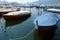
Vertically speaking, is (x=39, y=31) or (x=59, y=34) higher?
(x=39, y=31)

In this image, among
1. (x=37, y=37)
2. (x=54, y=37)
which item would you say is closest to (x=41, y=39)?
(x=37, y=37)

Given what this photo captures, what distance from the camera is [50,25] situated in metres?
19.3

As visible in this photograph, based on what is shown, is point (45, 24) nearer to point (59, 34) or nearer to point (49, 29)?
point (49, 29)

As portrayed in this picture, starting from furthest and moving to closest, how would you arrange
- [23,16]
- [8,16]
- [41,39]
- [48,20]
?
1. [23,16]
2. [8,16]
3. [48,20]
4. [41,39]

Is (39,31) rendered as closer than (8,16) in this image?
Yes

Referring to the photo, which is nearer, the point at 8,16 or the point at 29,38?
the point at 29,38

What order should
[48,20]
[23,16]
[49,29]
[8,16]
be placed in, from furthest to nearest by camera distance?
[23,16], [8,16], [48,20], [49,29]

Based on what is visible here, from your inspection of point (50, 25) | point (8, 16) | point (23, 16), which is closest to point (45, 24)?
point (50, 25)

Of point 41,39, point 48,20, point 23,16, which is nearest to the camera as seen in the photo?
point 41,39

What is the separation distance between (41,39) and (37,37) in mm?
645

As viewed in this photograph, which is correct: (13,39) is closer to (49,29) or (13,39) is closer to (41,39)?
(41,39)

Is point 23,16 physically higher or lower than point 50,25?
lower

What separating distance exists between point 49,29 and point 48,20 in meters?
2.41

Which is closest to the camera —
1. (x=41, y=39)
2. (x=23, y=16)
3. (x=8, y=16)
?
(x=41, y=39)
